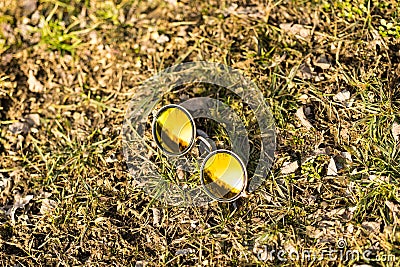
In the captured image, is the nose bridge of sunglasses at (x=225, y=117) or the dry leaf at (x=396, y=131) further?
the nose bridge of sunglasses at (x=225, y=117)

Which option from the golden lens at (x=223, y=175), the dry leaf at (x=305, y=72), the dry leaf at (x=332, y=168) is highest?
the dry leaf at (x=305, y=72)

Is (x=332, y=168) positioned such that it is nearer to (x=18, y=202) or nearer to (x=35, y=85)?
(x=18, y=202)

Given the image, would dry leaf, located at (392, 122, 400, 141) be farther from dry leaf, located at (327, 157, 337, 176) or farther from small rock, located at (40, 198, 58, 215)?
small rock, located at (40, 198, 58, 215)

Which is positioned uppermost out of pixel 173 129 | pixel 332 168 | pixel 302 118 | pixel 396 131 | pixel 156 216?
pixel 396 131

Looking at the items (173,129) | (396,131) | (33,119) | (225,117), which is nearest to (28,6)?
(33,119)

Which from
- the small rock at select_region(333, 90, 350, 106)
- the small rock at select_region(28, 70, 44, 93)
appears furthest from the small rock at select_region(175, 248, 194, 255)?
the small rock at select_region(28, 70, 44, 93)

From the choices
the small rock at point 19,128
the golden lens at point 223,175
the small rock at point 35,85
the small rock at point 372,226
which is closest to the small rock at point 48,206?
the small rock at point 19,128

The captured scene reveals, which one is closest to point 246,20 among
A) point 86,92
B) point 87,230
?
point 86,92

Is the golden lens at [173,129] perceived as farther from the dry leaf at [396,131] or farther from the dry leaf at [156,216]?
the dry leaf at [396,131]
